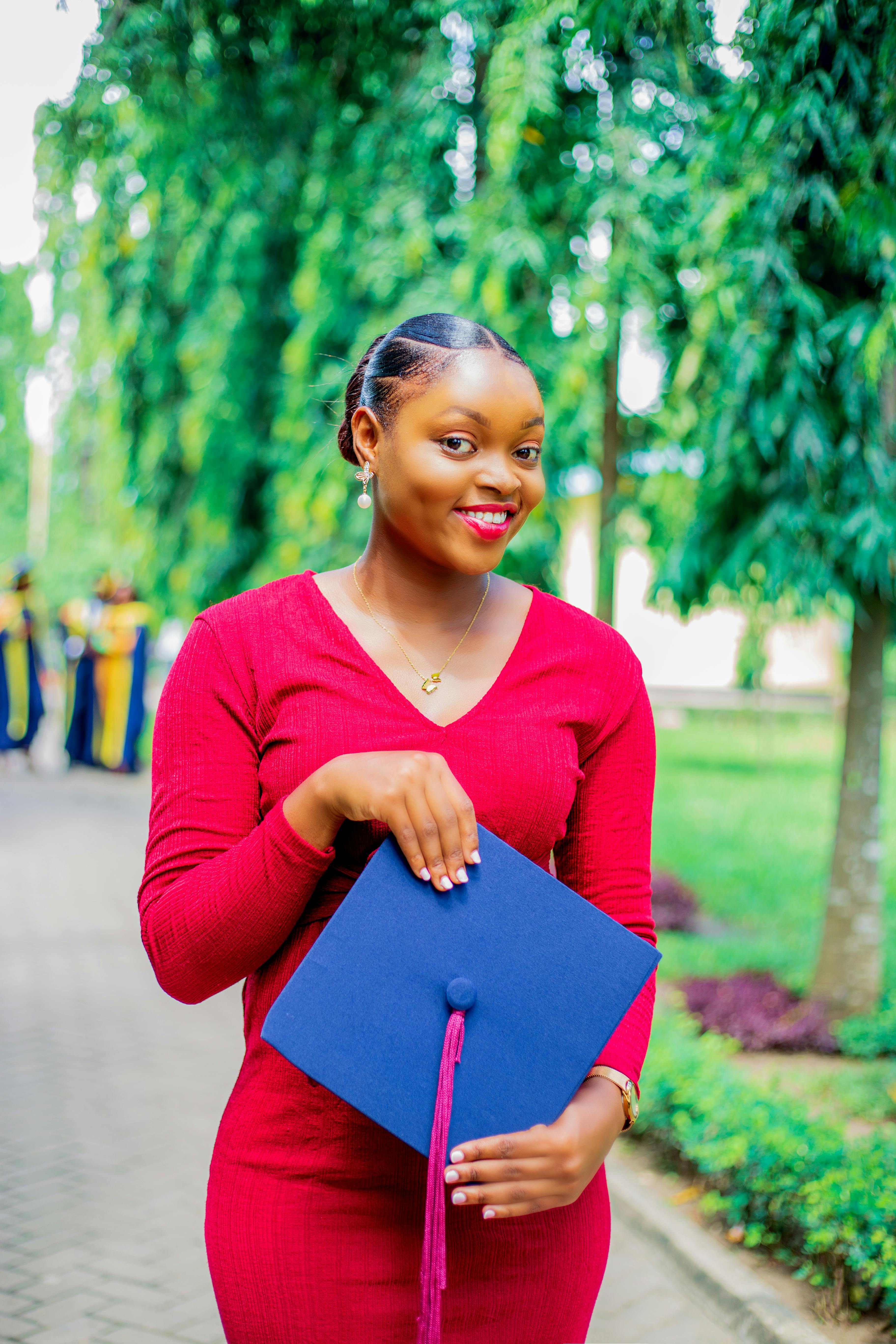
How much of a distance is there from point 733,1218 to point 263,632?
2.95 metres

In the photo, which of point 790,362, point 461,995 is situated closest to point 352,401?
point 461,995

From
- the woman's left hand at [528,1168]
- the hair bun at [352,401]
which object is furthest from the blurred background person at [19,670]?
the woman's left hand at [528,1168]

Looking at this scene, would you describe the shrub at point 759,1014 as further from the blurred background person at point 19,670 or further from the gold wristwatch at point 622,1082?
the blurred background person at point 19,670

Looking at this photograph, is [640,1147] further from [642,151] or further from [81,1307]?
[642,151]

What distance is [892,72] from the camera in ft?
10.2

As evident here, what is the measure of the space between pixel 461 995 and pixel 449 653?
47 centimetres

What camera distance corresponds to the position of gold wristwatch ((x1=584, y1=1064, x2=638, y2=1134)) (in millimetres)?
1382

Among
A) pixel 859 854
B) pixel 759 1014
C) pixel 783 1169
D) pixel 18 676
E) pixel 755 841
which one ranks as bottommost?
pixel 755 841

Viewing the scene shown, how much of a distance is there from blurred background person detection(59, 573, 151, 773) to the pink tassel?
38.3 feet

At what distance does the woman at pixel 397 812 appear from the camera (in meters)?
1.29

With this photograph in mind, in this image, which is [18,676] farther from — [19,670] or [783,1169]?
[783,1169]

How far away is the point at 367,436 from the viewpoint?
1567 millimetres

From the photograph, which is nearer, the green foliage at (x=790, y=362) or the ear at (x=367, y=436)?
the ear at (x=367, y=436)

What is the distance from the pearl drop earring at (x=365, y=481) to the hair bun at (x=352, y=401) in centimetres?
2
